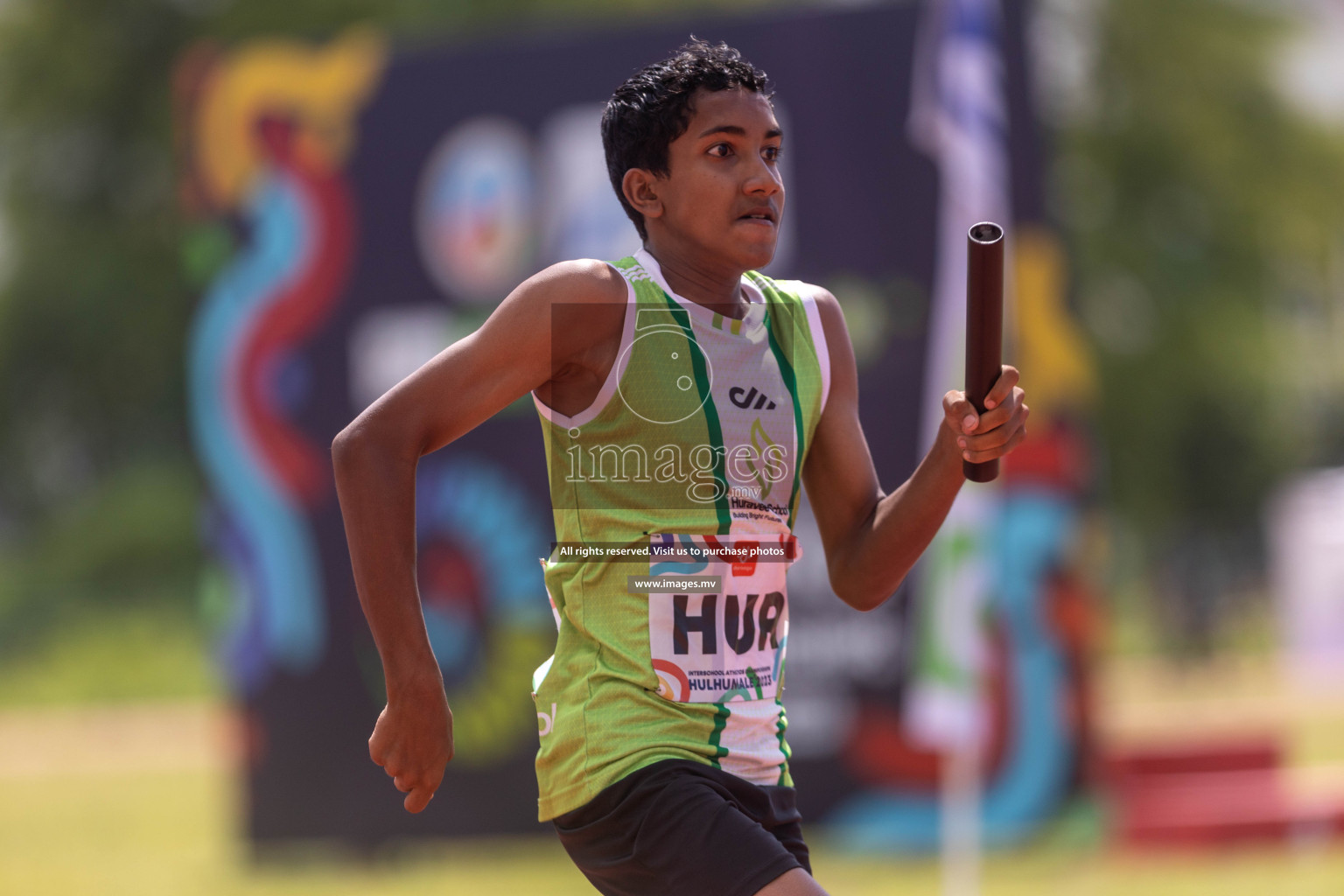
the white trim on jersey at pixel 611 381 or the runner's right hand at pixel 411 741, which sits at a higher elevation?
the white trim on jersey at pixel 611 381

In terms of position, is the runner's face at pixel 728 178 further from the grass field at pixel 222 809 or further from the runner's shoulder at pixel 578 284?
the grass field at pixel 222 809

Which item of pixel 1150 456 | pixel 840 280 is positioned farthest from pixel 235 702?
pixel 1150 456

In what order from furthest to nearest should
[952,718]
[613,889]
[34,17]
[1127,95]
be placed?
[34,17]
[1127,95]
[952,718]
[613,889]

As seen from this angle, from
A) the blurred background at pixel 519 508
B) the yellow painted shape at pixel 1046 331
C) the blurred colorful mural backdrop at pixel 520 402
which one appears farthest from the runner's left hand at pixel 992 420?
the yellow painted shape at pixel 1046 331

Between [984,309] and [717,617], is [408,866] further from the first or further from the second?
[984,309]

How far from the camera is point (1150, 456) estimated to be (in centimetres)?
2286

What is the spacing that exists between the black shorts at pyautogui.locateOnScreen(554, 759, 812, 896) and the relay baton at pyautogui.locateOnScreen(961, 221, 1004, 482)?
80 centimetres

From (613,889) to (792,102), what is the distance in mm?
6537

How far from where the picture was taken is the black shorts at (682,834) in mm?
2494

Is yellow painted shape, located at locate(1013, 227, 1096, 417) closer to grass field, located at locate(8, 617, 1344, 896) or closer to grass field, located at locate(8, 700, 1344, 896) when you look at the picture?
grass field, located at locate(8, 617, 1344, 896)

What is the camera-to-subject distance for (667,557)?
2.74 meters

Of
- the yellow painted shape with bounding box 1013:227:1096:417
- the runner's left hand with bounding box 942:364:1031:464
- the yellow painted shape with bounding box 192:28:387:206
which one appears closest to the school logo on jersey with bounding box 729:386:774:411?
the runner's left hand with bounding box 942:364:1031:464

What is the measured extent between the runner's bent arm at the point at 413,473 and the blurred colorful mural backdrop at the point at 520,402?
528cm

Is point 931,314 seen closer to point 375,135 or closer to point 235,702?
point 375,135
